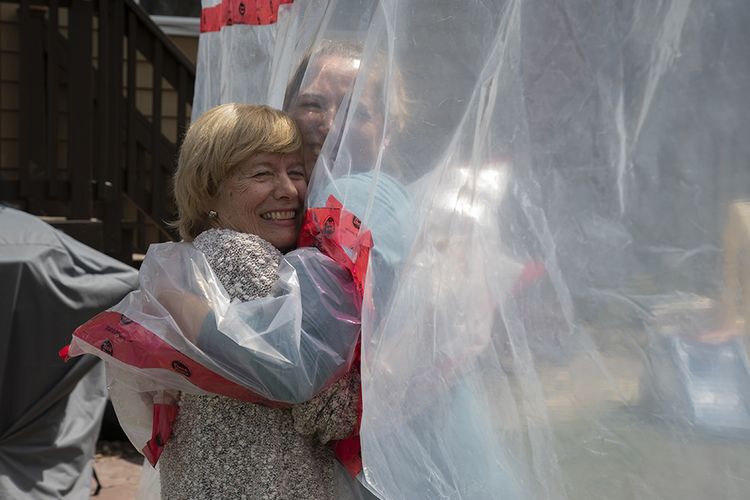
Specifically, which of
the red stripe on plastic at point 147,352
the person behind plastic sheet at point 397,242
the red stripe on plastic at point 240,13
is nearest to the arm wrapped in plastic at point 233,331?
the red stripe on plastic at point 147,352

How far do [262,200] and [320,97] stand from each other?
272 millimetres

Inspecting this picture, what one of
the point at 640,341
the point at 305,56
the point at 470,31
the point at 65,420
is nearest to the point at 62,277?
the point at 65,420

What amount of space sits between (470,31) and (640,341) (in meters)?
0.59

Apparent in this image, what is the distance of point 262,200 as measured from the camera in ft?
6.37

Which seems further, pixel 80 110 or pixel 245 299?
pixel 80 110

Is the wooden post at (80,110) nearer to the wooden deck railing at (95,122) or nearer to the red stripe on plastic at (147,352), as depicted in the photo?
the wooden deck railing at (95,122)

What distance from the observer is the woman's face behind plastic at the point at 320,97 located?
2.04 metres

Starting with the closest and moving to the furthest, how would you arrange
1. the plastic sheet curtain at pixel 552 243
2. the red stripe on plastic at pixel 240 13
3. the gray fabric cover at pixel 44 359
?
the plastic sheet curtain at pixel 552 243 < the red stripe on plastic at pixel 240 13 < the gray fabric cover at pixel 44 359

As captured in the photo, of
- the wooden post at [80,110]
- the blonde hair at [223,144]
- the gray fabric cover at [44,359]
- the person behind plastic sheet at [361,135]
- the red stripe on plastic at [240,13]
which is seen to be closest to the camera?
the person behind plastic sheet at [361,135]

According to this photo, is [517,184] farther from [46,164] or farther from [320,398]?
[46,164]

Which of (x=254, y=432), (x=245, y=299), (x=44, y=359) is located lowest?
(x=44, y=359)

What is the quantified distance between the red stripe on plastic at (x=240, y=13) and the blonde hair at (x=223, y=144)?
65 centimetres

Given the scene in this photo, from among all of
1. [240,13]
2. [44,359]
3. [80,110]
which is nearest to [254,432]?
[240,13]

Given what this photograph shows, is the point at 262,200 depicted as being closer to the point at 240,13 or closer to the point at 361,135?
the point at 361,135
